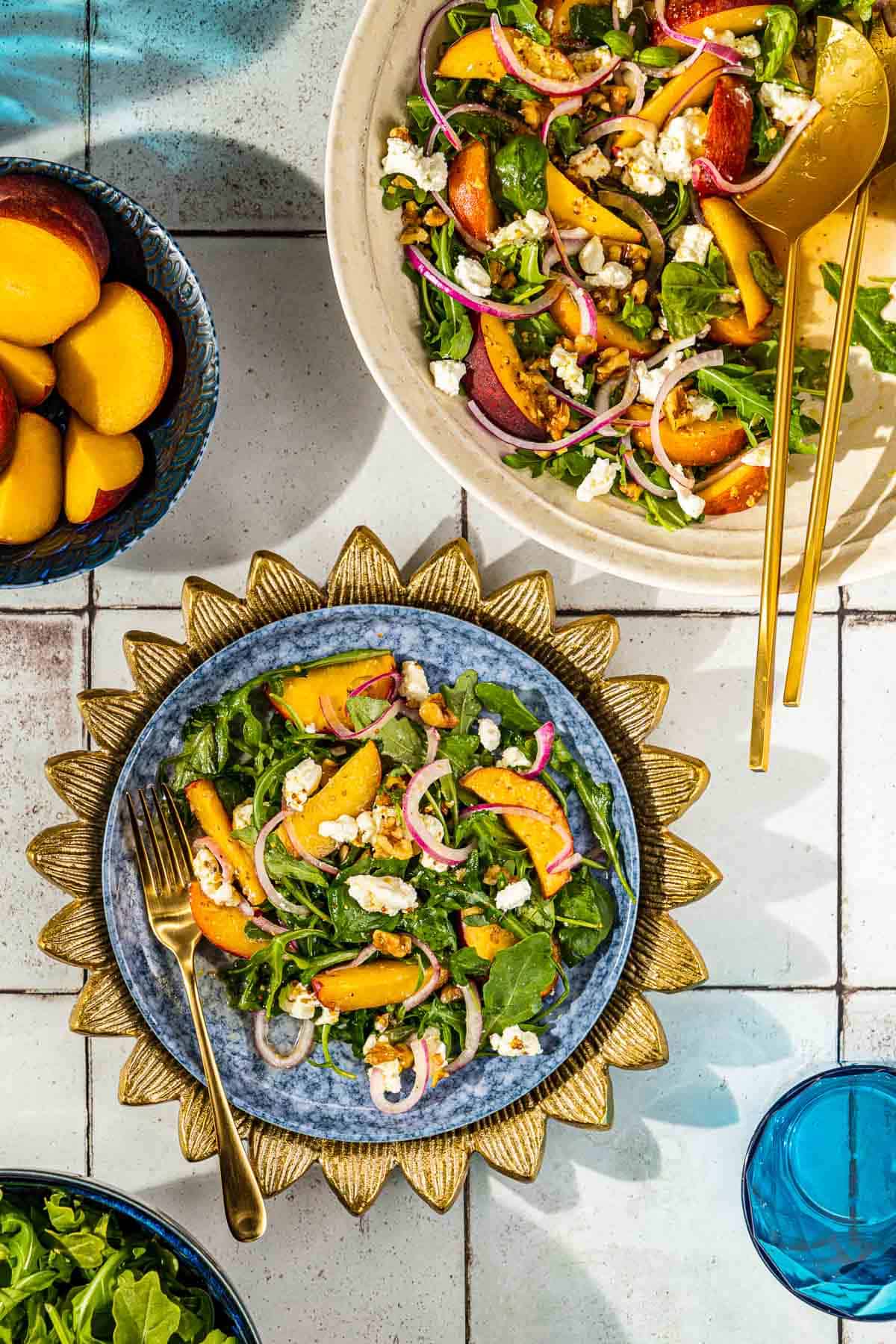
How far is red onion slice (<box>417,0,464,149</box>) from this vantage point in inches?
38.8

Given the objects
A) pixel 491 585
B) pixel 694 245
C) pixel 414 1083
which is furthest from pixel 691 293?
pixel 414 1083

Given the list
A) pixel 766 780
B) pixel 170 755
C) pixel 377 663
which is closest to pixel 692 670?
pixel 766 780

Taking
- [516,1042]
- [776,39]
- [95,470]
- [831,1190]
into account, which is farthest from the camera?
[831,1190]

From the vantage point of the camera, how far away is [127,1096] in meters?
1.18

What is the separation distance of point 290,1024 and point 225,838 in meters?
0.22

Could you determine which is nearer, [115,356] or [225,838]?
[115,356]

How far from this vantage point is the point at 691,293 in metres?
0.98

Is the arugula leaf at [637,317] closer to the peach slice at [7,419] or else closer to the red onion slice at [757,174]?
the red onion slice at [757,174]

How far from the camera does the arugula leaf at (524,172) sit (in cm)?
96

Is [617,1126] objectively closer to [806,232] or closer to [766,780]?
[766,780]

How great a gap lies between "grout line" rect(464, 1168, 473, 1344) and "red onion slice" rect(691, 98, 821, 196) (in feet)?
3.41

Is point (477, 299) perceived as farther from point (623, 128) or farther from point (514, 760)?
point (514, 760)

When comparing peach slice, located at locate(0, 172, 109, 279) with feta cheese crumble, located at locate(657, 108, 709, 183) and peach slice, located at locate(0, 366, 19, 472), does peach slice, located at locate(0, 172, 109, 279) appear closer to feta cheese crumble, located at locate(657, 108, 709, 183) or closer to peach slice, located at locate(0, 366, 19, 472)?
peach slice, located at locate(0, 366, 19, 472)

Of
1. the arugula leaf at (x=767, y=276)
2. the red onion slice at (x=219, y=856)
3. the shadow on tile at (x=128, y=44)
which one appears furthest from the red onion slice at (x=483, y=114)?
the red onion slice at (x=219, y=856)
